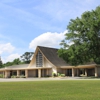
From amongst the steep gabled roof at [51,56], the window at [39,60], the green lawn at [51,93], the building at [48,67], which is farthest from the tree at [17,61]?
the green lawn at [51,93]

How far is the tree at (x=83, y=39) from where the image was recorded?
43.4 metres

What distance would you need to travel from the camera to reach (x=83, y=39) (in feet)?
150

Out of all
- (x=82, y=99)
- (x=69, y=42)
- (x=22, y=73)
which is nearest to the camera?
(x=82, y=99)

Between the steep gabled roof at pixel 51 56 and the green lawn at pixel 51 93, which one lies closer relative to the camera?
the green lawn at pixel 51 93

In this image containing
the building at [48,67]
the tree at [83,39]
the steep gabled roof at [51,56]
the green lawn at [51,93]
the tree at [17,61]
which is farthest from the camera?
the tree at [17,61]

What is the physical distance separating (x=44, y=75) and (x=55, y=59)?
537 centimetres

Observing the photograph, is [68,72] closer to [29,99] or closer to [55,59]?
[55,59]

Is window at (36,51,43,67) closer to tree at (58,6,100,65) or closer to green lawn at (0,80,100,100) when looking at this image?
tree at (58,6,100,65)

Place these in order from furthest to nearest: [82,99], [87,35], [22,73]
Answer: [22,73] → [87,35] → [82,99]

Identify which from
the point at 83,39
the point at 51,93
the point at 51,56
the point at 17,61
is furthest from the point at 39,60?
the point at 17,61

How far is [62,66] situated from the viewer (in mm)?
57781

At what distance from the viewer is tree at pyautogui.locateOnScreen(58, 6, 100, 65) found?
4341 centimetres

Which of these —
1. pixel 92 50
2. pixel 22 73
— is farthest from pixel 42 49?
pixel 92 50

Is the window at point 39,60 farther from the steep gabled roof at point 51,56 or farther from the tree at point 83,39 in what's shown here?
the tree at point 83,39
